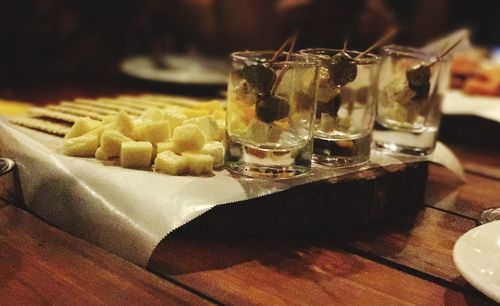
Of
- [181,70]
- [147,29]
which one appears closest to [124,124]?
[181,70]

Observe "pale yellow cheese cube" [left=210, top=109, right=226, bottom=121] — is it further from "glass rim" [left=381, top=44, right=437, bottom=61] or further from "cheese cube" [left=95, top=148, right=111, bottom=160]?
"glass rim" [left=381, top=44, right=437, bottom=61]

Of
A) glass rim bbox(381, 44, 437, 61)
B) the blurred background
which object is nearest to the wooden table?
glass rim bbox(381, 44, 437, 61)

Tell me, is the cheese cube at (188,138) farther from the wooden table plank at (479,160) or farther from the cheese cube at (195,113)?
the wooden table plank at (479,160)

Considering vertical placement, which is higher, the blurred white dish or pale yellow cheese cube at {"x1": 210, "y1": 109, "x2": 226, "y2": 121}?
pale yellow cheese cube at {"x1": 210, "y1": 109, "x2": 226, "y2": 121}

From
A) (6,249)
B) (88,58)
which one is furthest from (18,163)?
(88,58)

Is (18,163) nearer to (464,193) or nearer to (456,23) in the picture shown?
(464,193)

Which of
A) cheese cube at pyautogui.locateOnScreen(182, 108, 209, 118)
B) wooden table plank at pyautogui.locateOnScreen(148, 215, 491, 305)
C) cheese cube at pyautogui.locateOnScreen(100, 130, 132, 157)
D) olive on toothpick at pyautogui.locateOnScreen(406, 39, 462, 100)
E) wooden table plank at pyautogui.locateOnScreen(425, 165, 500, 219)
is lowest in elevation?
wooden table plank at pyautogui.locateOnScreen(425, 165, 500, 219)

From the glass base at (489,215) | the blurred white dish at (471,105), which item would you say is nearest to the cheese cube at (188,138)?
the glass base at (489,215)
